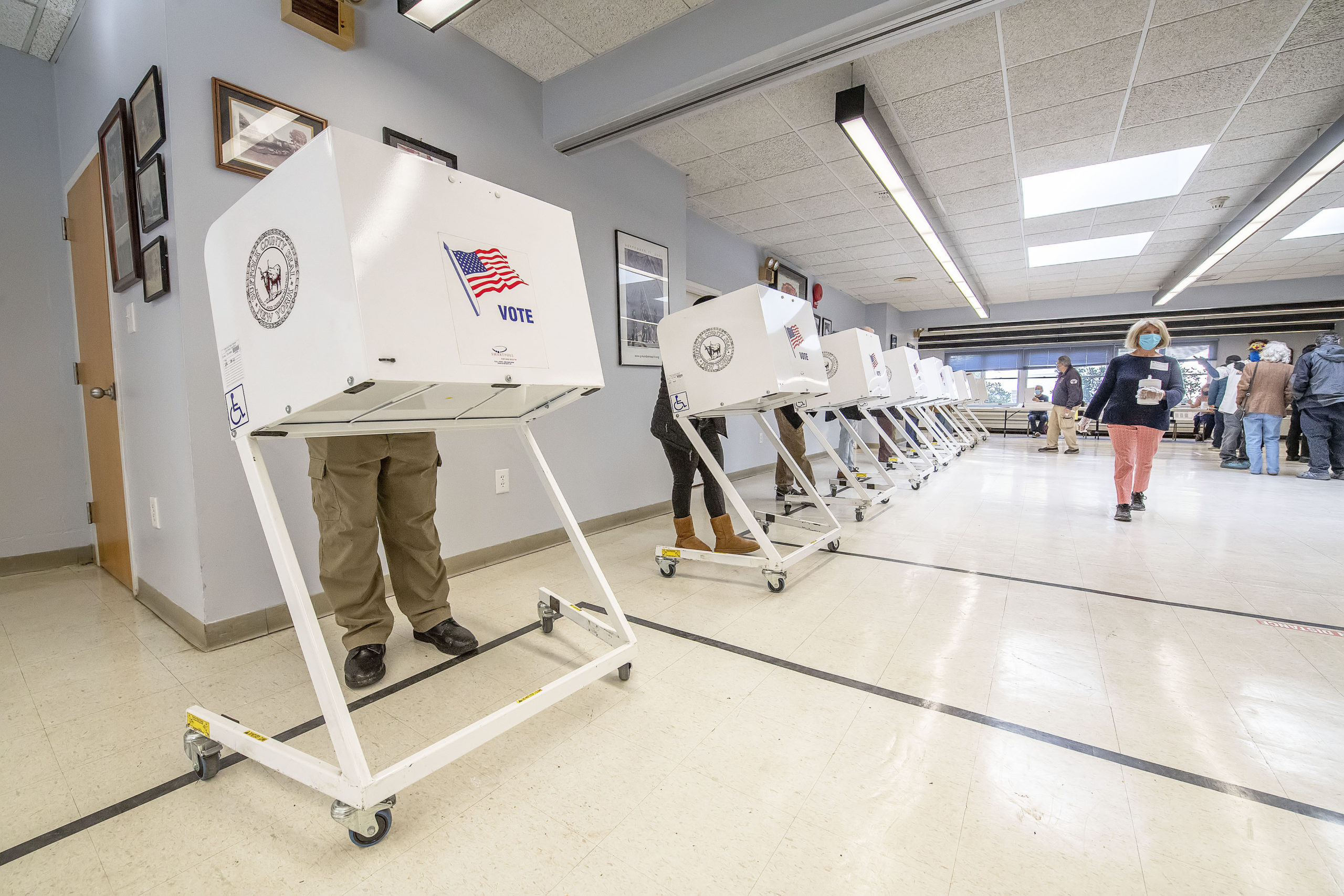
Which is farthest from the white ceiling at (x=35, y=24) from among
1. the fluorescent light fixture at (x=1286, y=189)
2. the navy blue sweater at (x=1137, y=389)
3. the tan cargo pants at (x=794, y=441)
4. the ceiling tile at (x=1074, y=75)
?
the fluorescent light fixture at (x=1286, y=189)

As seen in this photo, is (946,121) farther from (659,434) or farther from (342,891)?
(342,891)

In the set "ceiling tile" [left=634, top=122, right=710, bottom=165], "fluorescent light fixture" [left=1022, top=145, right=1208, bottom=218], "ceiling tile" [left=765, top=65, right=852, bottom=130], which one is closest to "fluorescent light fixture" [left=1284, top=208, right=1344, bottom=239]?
"fluorescent light fixture" [left=1022, top=145, right=1208, bottom=218]

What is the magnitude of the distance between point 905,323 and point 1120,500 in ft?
27.7

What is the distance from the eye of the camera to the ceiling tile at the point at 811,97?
3148mm

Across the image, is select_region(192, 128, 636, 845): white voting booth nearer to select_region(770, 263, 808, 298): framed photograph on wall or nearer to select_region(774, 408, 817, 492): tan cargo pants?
select_region(774, 408, 817, 492): tan cargo pants

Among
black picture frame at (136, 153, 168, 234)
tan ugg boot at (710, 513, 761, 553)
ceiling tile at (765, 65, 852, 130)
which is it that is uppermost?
ceiling tile at (765, 65, 852, 130)

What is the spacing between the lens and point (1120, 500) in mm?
3838

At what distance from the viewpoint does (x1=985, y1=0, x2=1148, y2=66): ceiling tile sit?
2.60 metres

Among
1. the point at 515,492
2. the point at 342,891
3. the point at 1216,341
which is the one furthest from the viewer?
the point at 1216,341

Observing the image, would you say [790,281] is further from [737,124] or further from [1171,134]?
[1171,134]

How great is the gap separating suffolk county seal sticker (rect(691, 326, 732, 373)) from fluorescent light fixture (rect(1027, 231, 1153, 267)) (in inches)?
256

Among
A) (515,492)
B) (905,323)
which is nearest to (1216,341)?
(905,323)

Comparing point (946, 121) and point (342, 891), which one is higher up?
point (946, 121)

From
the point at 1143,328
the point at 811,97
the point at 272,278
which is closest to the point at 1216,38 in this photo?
the point at 1143,328
